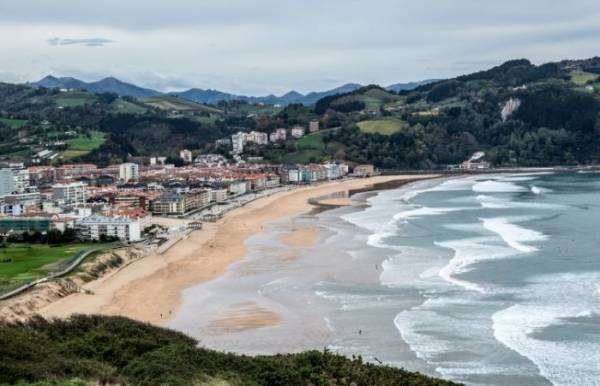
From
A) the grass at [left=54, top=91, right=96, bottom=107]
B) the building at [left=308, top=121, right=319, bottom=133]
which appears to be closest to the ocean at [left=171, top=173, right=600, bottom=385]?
the building at [left=308, top=121, right=319, bottom=133]

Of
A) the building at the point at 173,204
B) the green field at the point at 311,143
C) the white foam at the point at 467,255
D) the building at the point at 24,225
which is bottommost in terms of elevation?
the white foam at the point at 467,255

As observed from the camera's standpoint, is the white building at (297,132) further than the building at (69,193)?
Yes

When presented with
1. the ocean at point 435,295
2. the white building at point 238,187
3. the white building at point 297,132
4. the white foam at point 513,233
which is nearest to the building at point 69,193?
the white building at point 238,187

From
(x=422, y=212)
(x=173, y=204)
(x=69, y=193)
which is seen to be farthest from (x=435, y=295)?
(x=69, y=193)

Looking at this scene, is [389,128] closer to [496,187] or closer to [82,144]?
[496,187]

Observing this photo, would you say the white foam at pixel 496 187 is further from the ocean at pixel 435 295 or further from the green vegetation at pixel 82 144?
the green vegetation at pixel 82 144

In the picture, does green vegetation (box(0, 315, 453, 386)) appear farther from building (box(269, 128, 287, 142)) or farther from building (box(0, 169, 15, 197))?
building (box(269, 128, 287, 142))

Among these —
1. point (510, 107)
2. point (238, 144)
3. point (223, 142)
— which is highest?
point (510, 107)
